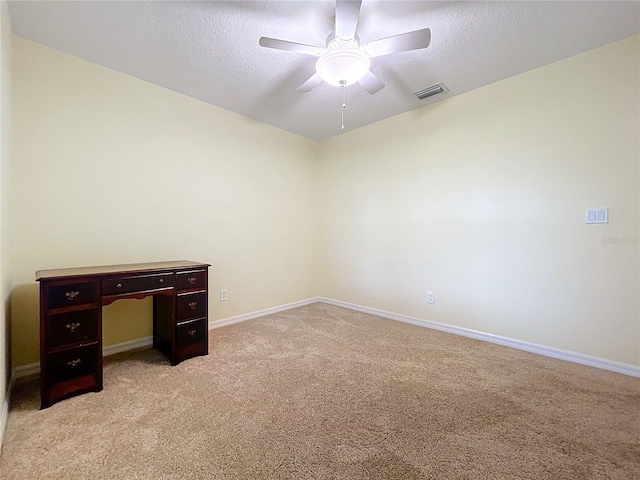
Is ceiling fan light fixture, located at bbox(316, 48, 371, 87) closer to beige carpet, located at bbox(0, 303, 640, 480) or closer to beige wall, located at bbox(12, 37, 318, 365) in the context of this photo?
beige wall, located at bbox(12, 37, 318, 365)

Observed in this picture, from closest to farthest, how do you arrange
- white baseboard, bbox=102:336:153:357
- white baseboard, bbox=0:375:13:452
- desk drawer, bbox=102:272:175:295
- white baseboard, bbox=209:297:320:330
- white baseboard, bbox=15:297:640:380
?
white baseboard, bbox=0:375:13:452 < desk drawer, bbox=102:272:175:295 < white baseboard, bbox=15:297:640:380 < white baseboard, bbox=102:336:153:357 < white baseboard, bbox=209:297:320:330

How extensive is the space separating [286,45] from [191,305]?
2.05m

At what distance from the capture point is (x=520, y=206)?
246cm

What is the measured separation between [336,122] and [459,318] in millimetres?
2760

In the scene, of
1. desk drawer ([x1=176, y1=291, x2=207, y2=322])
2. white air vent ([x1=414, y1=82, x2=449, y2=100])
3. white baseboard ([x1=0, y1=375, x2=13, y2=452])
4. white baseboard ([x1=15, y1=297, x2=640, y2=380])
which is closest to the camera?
white baseboard ([x1=0, y1=375, x2=13, y2=452])

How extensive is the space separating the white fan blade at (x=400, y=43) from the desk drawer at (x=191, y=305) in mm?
2231

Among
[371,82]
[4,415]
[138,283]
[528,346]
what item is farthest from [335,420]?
[371,82]

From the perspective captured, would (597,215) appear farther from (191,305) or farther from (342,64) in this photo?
(191,305)

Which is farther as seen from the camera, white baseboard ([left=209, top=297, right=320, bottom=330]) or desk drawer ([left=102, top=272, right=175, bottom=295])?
white baseboard ([left=209, top=297, right=320, bottom=330])

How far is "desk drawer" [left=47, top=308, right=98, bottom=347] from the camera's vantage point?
164 cm

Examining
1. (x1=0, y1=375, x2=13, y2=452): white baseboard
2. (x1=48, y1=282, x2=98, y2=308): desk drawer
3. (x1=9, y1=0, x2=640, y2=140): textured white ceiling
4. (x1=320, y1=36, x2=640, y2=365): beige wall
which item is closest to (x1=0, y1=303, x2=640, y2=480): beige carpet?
(x1=0, y1=375, x2=13, y2=452): white baseboard

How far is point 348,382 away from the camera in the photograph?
190 cm

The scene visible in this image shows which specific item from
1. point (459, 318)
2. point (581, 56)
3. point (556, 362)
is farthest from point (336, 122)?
point (556, 362)

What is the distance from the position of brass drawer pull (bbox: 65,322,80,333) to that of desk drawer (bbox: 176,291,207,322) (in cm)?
60
